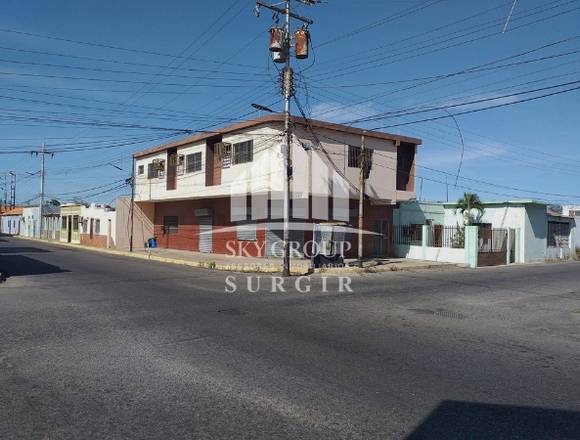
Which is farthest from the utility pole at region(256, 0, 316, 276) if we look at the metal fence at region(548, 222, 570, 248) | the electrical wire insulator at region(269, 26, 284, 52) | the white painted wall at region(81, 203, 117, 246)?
the white painted wall at region(81, 203, 117, 246)

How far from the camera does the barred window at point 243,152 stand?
81.3 feet

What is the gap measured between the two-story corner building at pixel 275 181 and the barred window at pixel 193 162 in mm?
61

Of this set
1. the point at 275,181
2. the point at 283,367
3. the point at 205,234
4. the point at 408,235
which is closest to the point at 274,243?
the point at 275,181

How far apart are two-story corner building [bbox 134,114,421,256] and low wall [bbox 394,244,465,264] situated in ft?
3.39

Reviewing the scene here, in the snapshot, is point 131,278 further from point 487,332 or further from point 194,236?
point 194,236

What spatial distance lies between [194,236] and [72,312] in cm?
2232

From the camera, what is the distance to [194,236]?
3234 centimetres

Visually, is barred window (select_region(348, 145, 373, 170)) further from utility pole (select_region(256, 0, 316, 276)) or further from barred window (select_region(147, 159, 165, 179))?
barred window (select_region(147, 159, 165, 179))

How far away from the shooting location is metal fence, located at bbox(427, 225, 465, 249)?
26688mm

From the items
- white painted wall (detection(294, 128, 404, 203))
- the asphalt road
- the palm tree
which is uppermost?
white painted wall (detection(294, 128, 404, 203))

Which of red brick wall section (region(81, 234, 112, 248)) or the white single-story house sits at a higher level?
the white single-story house

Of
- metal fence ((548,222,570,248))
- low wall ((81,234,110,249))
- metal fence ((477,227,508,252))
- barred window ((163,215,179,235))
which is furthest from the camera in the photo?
low wall ((81,234,110,249))

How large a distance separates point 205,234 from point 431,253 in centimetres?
1378

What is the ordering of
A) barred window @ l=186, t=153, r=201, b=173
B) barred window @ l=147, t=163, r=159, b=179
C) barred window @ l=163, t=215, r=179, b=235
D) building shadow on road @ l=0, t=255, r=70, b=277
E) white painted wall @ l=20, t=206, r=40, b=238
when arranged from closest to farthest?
1. building shadow on road @ l=0, t=255, r=70, b=277
2. barred window @ l=186, t=153, r=201, b=173
3. barred window @ l=147, t=163, r=159, b=179
4. barred window @ l=163, t=215, r=179, b=235
5. white painted wall @ l=20, t=206, r=40, b=238
